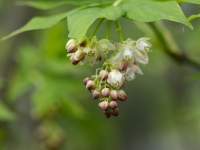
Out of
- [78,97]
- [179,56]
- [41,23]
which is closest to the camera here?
[41,23]

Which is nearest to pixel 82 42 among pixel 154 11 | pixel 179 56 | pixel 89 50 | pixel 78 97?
pixel 89 50

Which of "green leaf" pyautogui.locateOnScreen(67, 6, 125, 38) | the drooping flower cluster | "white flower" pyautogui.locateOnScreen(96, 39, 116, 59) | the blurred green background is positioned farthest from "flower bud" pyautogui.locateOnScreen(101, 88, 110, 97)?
the blurred green background

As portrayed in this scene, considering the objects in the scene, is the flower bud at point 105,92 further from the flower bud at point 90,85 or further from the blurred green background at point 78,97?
the blurred green background at point 78,97

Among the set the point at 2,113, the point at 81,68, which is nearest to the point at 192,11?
the point at 81,68

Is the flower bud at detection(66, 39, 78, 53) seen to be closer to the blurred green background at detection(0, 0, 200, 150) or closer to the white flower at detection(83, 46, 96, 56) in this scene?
the white flower at detection(83, 46, 96, 56)

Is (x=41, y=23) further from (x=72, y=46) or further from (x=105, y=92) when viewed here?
(x=105, y=92)
